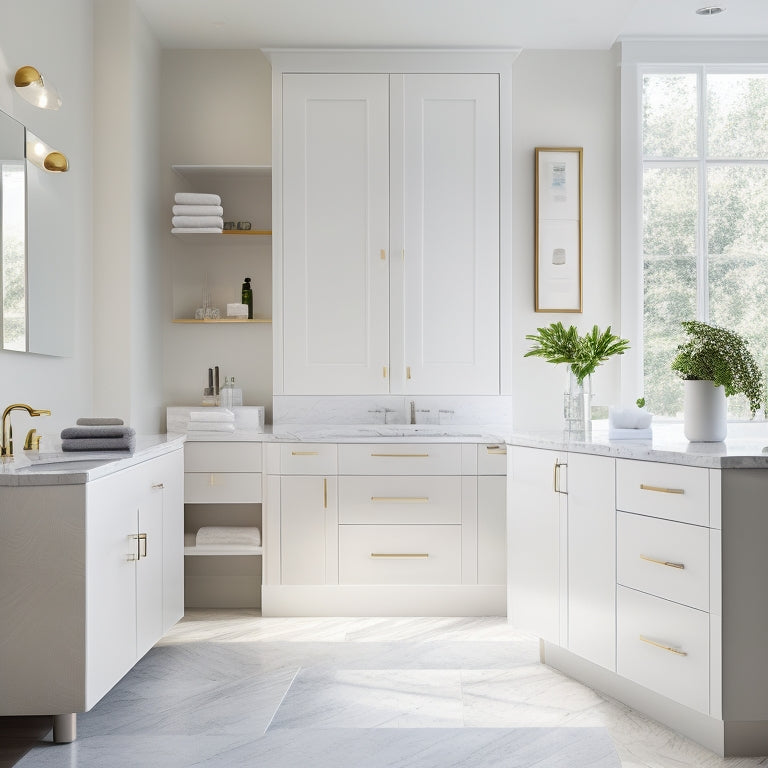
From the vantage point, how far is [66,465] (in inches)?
92.2

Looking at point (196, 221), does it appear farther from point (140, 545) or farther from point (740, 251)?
point (740, 251)

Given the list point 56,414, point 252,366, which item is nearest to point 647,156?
point 252,366

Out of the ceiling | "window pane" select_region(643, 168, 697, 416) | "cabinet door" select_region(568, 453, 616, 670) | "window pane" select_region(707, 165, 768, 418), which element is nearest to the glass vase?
"cabinet door" select_region(568, 453, 616, 670)

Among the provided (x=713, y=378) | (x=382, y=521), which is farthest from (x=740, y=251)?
(x=382, y=521)

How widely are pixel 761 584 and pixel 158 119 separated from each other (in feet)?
11.6

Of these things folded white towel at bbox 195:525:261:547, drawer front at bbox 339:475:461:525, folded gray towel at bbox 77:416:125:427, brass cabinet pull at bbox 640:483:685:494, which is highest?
folded gray towel at bbox 77:416:125:427

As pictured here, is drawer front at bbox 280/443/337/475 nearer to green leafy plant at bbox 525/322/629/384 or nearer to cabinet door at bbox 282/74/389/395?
cabinet door at bbox 282/74/389/395

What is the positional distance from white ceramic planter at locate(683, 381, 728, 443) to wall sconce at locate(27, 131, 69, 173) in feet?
8.08

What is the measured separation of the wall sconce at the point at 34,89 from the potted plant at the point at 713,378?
239 centimetres

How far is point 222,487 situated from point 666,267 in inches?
102

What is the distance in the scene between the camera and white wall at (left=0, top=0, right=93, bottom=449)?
109 inches

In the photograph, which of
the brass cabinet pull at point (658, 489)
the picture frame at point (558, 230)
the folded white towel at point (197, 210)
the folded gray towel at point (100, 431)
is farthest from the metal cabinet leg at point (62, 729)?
the picture frame at point (558, 230)

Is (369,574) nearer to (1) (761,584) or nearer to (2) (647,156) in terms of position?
(1) (761,584)

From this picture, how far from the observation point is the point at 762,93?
4227 millimetres
